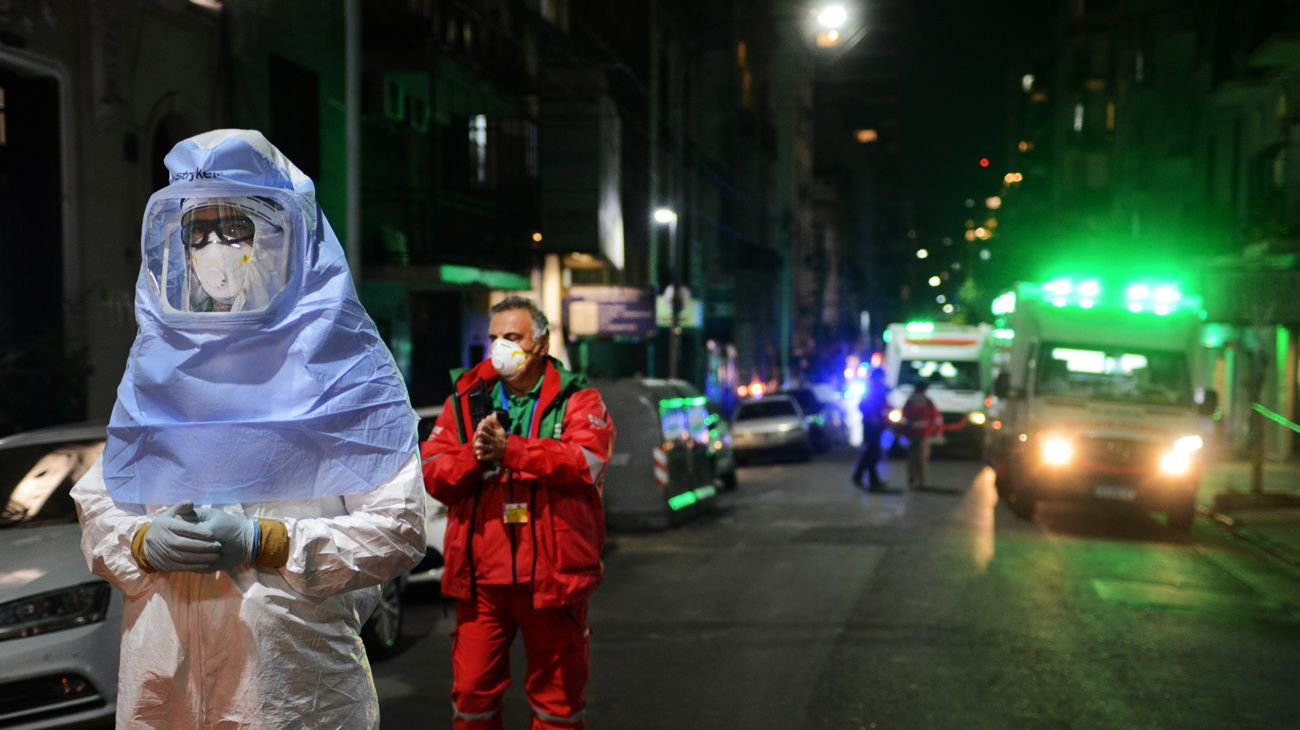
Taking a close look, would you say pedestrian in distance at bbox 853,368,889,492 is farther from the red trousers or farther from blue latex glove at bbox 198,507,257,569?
blue latex glove at bbox 198,507,257,569

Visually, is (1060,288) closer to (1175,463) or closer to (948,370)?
(1175,463)

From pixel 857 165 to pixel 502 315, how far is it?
12038 cm

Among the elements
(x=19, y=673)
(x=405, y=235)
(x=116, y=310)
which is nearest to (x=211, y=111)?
(x=116, y=310)

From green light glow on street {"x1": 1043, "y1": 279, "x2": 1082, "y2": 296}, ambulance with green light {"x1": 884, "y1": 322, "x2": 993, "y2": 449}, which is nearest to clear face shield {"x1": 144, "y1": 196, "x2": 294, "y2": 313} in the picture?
green light glow on street {"x1": 1043, "y1": 279, "x2": 1082, "y2": 296}

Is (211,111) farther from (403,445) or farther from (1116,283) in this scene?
(403,445)

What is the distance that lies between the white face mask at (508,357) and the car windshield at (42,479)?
295cm

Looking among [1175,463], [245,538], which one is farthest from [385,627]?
[1175,463]

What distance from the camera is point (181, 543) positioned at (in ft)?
8.49

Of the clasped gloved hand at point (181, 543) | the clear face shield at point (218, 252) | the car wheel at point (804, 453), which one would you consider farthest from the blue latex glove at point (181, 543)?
the car wheel at point (804, 453)

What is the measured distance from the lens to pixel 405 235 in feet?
71.6

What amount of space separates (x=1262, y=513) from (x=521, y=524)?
1438cm

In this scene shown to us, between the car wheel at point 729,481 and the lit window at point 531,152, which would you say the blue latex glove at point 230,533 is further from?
the lit window at point 531,152

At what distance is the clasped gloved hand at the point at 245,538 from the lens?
8.63 feet

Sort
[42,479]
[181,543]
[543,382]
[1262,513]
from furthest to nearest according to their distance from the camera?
1. [1262,513]
2. [42,479]
3. [543,382]
4. [181,543]
